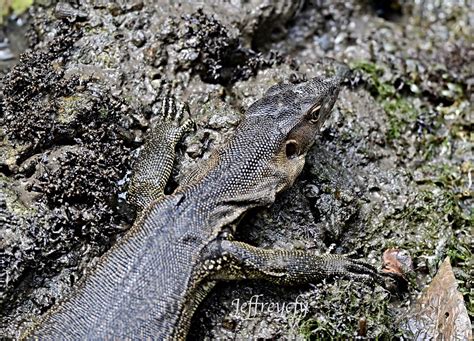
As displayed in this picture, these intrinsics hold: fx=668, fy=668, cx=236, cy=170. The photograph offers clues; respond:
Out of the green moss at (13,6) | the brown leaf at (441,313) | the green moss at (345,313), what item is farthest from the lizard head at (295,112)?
the green moss at (13,6)

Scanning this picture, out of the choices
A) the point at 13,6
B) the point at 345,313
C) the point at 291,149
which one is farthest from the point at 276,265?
the point at 13,6

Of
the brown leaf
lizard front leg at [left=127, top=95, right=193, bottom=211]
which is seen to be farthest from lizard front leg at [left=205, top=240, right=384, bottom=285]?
lizard front leg at [left=127, top=95, right=193, bottom=211]

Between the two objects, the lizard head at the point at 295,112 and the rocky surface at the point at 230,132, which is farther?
the lizard head at the point at 295,112

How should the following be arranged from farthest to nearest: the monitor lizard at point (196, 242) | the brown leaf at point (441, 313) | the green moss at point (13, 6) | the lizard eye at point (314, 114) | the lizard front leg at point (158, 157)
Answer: the green moss at point (13, 6) → the lizard eye at point (314, 114) → the lizard front leg at point (158, 157) → the brown leaf at point (441, 313) → the monitor lizard at point (196, 242)

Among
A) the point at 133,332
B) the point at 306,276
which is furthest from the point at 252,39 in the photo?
the point at 133,332

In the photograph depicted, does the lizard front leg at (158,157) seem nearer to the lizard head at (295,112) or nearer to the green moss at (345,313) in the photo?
the lizard head at (295,112)

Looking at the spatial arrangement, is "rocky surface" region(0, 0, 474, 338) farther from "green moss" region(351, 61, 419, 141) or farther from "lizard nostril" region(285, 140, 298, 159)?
"lizard nostril" region(285, 140, 298, 159)
